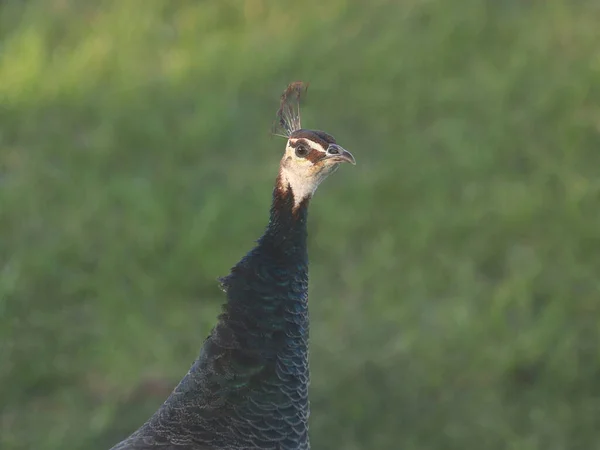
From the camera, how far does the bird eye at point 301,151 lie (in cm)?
319

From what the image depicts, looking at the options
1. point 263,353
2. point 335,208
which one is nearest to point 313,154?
point 263,353

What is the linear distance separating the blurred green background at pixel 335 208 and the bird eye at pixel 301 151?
2.04m

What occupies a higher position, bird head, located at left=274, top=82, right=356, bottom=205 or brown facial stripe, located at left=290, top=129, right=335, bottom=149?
brown facial stripe, located at left=290, top=129, right=335, bottom=149

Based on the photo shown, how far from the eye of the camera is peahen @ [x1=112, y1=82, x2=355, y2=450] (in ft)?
10.0

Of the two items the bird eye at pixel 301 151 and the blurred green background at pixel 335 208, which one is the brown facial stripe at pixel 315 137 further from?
the blurred green background at pixel 335 208

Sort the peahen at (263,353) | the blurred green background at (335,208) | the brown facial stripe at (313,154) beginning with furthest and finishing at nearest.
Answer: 1. the blurred green background at (335,208)
2. the brown facial stripe at (313,154)
3. the peahen at (263,353)

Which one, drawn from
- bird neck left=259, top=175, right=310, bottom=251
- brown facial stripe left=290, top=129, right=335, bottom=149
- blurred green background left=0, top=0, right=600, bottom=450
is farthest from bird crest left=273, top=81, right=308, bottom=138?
blurred green background left=0, top=0, right=600, bottom=450

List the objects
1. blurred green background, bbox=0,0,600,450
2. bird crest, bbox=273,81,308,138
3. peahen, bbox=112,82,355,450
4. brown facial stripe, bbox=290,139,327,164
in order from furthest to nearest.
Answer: blurred green background, bbox=0,0,600,450
bird crest, bbox=273,81,308,138
brown facial stripe, bbox=290,139,327,164
peahen, bbox=112,82,355,450

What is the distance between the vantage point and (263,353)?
3.11 metres

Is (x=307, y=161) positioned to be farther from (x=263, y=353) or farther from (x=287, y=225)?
(x=263, y=353)

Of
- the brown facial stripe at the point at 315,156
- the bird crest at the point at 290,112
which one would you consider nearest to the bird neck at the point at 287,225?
the brown facial stripe at the point at 315,156

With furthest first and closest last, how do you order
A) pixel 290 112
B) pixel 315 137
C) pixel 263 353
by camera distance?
pixel 290 112
pixel 315 137
pixel 263 353

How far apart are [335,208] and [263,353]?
3.53m

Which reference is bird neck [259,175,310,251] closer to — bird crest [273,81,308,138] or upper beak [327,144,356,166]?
upper beak [327,144,356,166]
